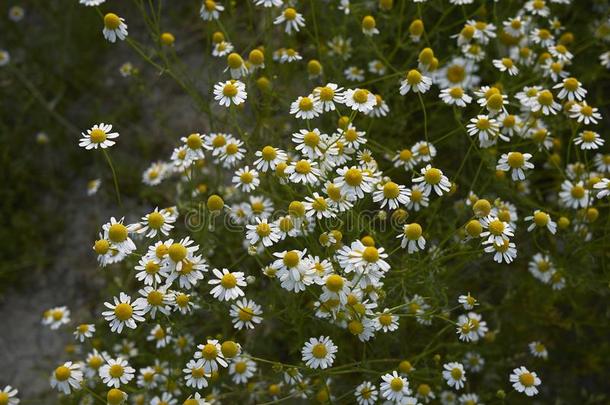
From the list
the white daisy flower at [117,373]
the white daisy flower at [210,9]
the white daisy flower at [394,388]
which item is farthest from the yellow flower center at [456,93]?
the white daisy flower at [117,373]

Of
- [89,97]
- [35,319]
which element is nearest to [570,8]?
[89,97]

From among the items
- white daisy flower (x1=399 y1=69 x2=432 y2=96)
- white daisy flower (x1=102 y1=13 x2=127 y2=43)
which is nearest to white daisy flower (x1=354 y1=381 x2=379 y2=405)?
white daisy flower (x1=399 y1=69 x2=432 y2=96)

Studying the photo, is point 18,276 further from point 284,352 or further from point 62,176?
point 284,352

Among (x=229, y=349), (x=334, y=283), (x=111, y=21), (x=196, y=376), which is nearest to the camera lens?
(x=334, y=283)

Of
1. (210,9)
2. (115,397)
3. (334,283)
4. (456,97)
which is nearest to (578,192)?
(456,97)

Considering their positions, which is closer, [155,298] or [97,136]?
[155,298]

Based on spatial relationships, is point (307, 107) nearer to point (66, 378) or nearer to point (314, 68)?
point (314, 68)

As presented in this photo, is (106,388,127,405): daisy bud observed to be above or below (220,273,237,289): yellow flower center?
below

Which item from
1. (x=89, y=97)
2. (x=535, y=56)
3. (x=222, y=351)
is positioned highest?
(x=89, y=97)

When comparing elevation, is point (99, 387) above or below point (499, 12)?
below

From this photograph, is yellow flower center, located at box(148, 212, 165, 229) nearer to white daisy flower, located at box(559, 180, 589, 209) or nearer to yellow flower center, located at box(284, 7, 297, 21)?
yellow flower center, located at box(284, 7, 297, 21)

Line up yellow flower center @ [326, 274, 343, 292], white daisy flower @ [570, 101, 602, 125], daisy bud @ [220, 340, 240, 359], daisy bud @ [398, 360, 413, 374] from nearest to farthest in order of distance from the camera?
yellow flower center @ [326, 274, 343, 292] < daisy bud @ [220, 340, 240, 359] < daisy bud @ [398, 360, 413, 374] < white daisy flower @ [570, 101, 602, 125]
